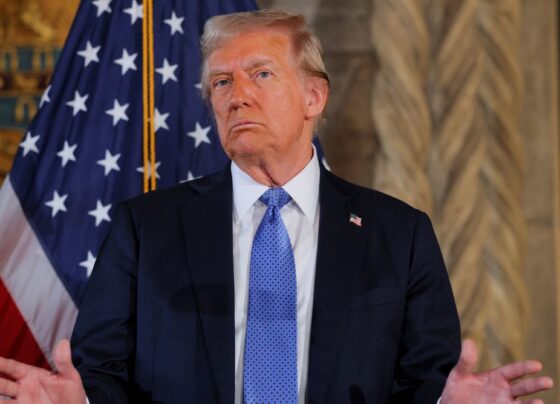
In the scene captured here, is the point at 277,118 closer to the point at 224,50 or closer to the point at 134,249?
the point at 224,50

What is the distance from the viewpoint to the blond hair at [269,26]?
2.52 metres

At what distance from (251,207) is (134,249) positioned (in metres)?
0.28

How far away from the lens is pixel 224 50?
2.51 meters

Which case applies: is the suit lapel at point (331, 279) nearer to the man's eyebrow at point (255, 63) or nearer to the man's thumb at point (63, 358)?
the man's eyebrow at point (255, 63)

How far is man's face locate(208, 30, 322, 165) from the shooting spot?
2.44 metres

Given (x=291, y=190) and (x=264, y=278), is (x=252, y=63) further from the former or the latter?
(x=264, y=278)

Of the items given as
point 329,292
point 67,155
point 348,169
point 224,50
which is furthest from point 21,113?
point 329,292

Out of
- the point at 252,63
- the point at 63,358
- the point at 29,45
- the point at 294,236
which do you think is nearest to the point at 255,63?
the point at 252,63

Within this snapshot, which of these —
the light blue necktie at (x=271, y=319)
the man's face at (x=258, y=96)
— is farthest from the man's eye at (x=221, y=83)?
the light blue necktie at (x=271, y=319)

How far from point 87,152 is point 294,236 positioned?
81 cm

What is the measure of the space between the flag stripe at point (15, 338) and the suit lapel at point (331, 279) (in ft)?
3.04

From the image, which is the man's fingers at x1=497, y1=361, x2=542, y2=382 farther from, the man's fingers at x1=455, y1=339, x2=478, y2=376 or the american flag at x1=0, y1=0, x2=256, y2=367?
the american flag at x1=0, y1=0, x2=256, y2=367

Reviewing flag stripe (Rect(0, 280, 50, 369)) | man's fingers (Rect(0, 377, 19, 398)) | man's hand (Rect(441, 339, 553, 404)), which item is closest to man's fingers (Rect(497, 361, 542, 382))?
man's hand (Rect(441, 339, 553, 404))

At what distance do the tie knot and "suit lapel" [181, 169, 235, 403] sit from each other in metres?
0.08
